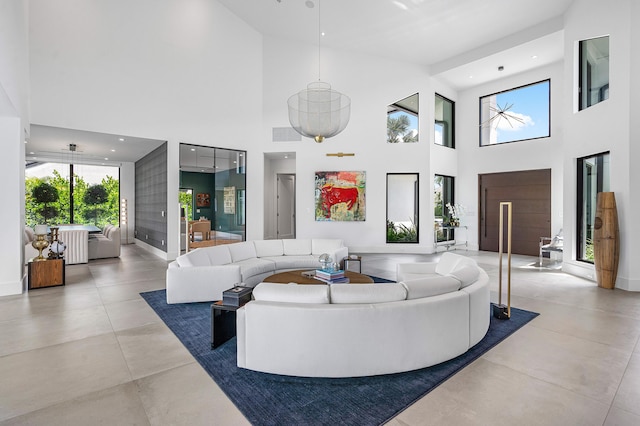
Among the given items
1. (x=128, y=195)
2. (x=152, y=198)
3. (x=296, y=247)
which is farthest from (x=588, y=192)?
(x=128, y=195)

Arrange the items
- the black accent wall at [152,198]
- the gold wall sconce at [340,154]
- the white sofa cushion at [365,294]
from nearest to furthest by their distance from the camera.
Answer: the white sofa cushion at [365,294] → the black accent wall at [152,198] → the gold wall sconce at [340,154]

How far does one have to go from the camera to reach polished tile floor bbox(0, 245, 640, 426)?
216cm

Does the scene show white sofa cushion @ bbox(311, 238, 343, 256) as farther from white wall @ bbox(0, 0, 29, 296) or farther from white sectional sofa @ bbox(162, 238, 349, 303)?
white wall @ bbox(0, 0, 29, 296)

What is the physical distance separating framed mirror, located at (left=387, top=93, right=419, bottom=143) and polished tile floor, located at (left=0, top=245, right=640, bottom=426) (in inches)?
242

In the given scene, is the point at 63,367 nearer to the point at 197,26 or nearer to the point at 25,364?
the point at 25,364

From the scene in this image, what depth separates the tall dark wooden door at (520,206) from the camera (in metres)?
8.79

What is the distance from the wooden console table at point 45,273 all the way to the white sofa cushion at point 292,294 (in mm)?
4732

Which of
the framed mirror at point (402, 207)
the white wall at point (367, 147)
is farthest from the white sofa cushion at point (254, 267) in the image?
the framed mirror at point (402, 207)

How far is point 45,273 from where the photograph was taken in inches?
211

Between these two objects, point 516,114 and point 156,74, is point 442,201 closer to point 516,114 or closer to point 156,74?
point 516,114

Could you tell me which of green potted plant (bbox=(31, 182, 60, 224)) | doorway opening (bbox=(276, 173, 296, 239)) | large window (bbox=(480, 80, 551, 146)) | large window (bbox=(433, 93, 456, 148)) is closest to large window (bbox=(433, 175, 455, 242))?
large window (bbox=(433, 93, 456, 148))

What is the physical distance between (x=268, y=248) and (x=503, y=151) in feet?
25.0

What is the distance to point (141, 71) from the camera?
7027 millimetres

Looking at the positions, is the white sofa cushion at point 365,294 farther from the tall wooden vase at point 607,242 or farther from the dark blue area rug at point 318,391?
the tall wooden vase at point 607,242
